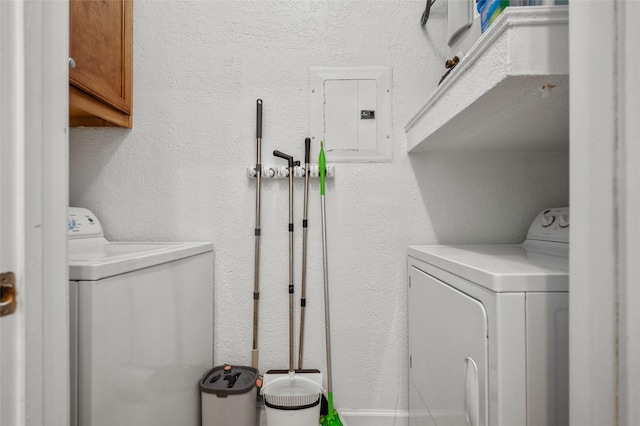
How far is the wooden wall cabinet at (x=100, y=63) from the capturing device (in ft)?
3.84

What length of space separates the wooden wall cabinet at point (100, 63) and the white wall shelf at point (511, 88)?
1.17 m

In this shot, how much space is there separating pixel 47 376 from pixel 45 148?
30 cm

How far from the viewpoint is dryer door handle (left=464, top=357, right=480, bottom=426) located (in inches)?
29.0

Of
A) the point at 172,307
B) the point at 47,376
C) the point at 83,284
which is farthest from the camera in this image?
the point at 172,307

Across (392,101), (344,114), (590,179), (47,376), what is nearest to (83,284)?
(47,376)

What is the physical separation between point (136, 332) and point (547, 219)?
1405 millimetres

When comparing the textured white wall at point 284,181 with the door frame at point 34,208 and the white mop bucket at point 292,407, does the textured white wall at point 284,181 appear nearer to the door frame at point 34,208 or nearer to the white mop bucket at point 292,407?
the white mop bucket at point 292,407

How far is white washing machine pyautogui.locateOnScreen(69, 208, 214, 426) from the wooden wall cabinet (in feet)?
1.42

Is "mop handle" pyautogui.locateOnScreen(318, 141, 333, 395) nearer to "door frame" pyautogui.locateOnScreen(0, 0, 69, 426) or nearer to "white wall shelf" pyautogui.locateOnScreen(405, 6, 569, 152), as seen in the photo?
"white wall shelf" pyautogui.locateOnScreen(405, 6, 569, 152)

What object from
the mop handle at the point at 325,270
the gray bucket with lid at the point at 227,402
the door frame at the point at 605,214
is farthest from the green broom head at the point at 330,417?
the door frame at the point at 605,214

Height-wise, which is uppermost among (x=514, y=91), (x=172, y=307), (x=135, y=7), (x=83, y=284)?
(x=135, y=7)

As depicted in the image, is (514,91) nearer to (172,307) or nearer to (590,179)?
(590,179)

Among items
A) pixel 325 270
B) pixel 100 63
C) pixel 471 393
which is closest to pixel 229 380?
pixel 325 270

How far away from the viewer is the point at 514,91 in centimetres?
74
